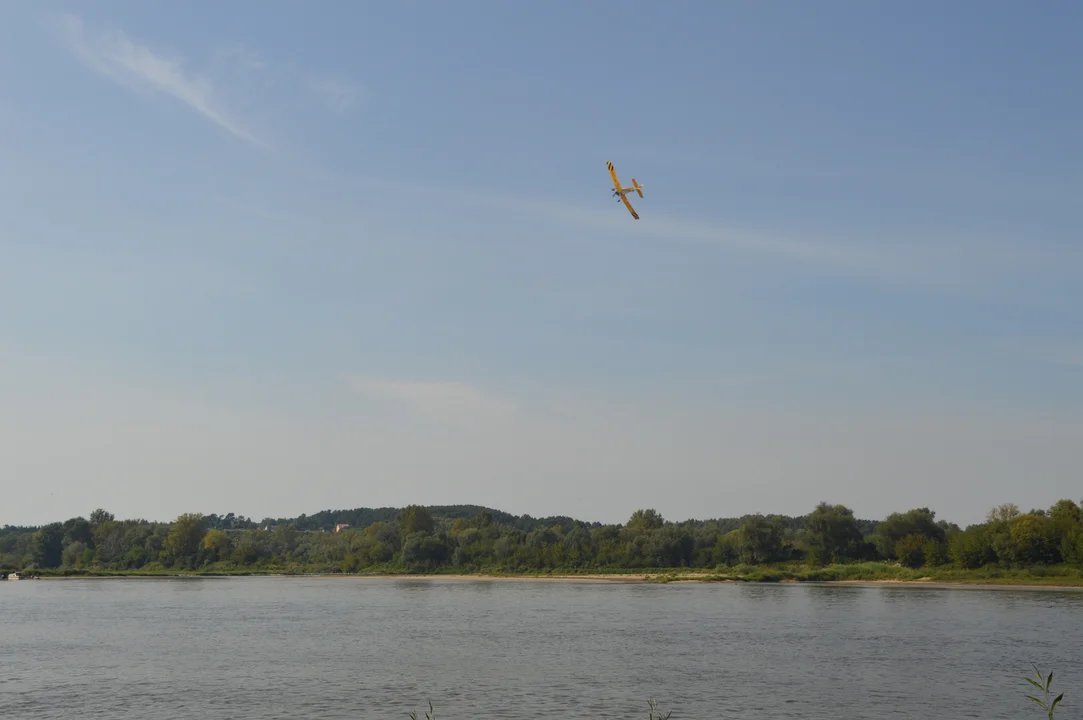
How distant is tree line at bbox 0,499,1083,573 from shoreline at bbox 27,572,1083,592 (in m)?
3.37

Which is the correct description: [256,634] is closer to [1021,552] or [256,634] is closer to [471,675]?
[471,675]

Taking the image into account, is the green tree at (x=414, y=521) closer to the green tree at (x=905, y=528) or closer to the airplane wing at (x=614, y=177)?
the green tree at (x=905, y=528)

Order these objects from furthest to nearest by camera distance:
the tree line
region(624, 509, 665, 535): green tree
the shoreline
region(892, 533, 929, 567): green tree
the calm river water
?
region(624, 509, 665, 535): green tree < region(892, 533, 929, 567): green tree < the tree line < the shoreline < the calm river water

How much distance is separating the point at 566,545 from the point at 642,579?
2428cm

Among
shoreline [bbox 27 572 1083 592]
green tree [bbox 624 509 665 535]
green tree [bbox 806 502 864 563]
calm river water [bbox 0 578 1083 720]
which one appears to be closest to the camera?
calm river water [bbox 0 578 1083 720]

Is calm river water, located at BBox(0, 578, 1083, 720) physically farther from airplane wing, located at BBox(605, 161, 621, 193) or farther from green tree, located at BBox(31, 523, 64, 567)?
green tree, located at BBox(31, 523, 64, 567)

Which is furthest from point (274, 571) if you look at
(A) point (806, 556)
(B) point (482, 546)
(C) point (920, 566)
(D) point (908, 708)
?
(D) point (908, 708)

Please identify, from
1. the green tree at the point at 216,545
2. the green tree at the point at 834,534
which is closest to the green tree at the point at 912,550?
the green tree at the point at 834,534

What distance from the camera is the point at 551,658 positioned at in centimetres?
4434

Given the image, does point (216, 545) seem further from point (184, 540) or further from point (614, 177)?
point (614, 177)

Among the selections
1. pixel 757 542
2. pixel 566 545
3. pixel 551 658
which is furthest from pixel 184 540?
pixel 551 658

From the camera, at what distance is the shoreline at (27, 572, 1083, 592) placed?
9352cm

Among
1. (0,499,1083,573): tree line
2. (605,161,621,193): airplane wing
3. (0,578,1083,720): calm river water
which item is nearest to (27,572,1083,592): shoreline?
(0,499,1083,573): tree line

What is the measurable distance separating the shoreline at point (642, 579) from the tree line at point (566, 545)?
3.37 meters
